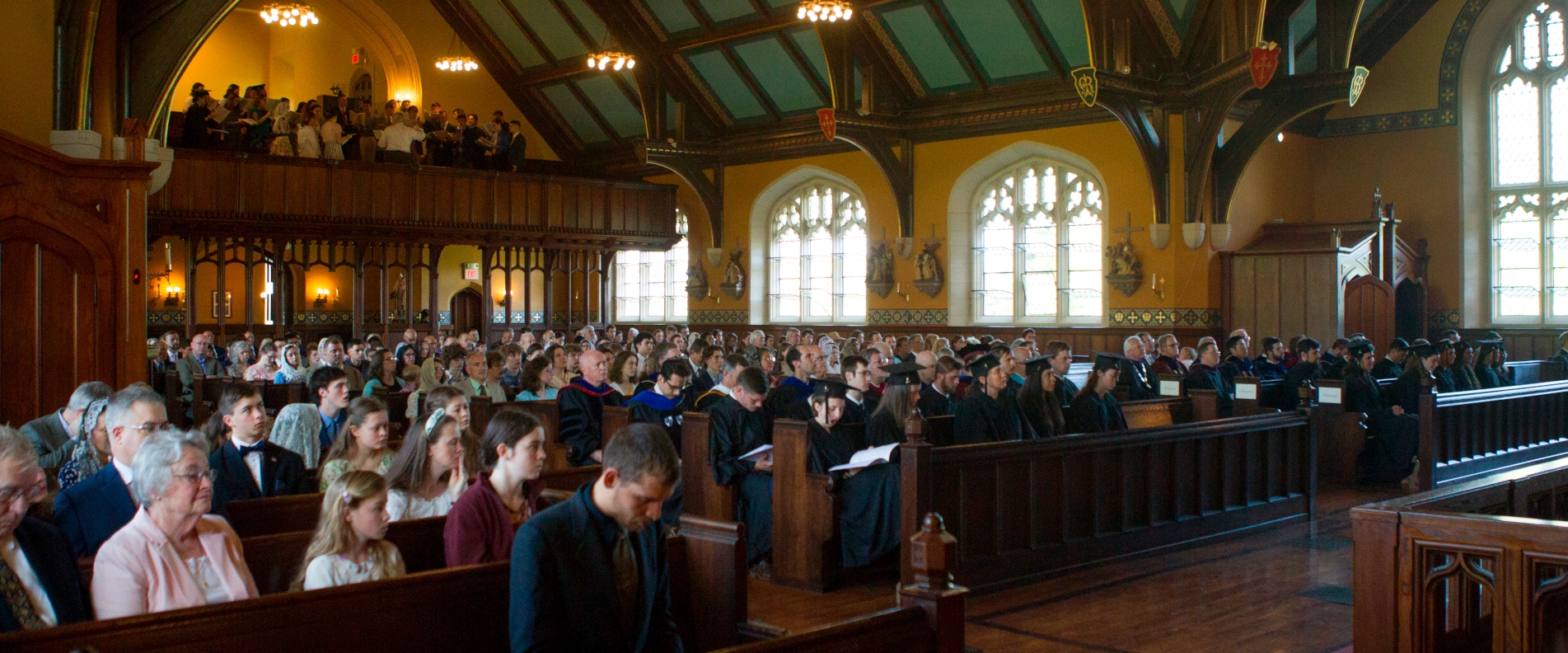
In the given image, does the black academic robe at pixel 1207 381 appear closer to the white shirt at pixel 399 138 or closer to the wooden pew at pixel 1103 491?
the wooden pew at pixel 1103 491

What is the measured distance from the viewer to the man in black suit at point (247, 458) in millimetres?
4699

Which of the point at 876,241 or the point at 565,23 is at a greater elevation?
the point at 565,23

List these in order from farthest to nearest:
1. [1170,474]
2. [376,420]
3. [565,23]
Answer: [565,23], [1170,474], [376,420]

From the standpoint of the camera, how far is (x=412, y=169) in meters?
19.2

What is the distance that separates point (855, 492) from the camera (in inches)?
262

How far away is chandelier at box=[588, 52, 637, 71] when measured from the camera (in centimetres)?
1808

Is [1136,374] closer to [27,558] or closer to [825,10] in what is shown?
[825,10]

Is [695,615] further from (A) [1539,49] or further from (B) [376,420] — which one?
(A) [1539,49]

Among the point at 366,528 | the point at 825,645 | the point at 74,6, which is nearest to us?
the point at 825,645

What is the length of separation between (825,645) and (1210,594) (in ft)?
13.5

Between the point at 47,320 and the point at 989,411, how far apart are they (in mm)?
5874

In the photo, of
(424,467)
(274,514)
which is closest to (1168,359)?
(424,467)

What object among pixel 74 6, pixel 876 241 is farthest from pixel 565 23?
pixel 74 6

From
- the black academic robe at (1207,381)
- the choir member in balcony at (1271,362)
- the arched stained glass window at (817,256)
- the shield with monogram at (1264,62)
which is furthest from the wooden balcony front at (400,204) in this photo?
the black academic robe at (1207,381)
